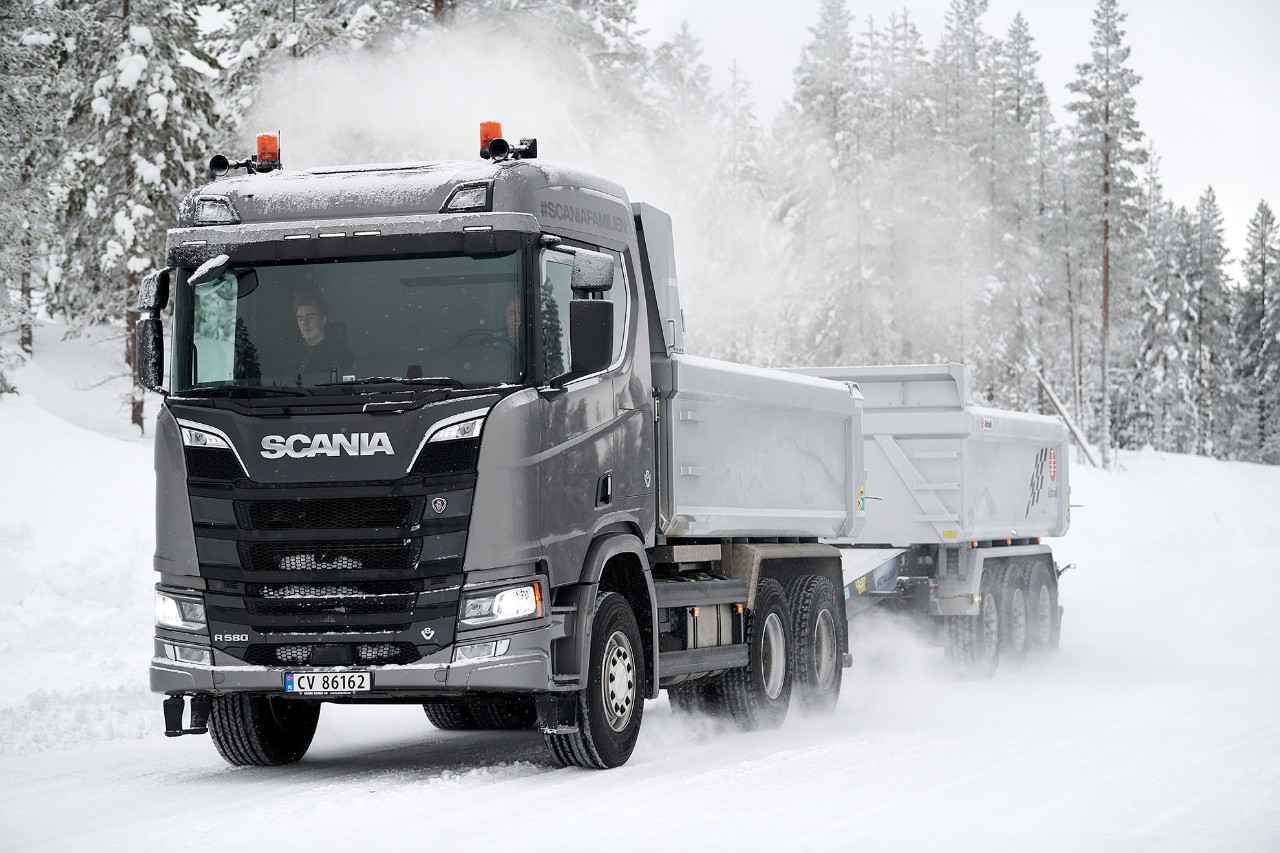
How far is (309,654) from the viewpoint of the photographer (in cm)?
839

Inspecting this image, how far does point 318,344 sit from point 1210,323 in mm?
86920

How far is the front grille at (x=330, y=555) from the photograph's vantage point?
819 centimetres

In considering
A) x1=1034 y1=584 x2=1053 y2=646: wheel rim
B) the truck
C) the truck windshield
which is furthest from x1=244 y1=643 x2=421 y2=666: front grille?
x1=1034 y1=584 x2=1053 y2=646: wheel rim

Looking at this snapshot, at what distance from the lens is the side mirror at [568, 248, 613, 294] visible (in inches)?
333

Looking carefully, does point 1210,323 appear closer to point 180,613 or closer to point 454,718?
point 454,718

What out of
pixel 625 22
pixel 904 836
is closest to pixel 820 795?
pixel 904 836

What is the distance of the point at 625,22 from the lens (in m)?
31.7

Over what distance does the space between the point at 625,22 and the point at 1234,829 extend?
2672cm

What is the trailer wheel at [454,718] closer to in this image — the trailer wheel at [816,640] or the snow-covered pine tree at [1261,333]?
the trailer wheel at [816,640]

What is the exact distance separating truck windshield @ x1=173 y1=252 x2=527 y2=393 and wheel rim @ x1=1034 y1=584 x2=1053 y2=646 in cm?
1168

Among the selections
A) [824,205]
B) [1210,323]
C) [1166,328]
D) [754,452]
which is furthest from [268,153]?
[1210,323]

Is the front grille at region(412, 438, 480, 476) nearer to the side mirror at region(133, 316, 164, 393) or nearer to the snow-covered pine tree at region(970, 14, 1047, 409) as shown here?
the side mirror at region(133, 316, 164, 393)

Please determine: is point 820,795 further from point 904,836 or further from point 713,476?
point 713,476

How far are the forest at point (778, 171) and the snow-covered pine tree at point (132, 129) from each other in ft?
A: 0.22
